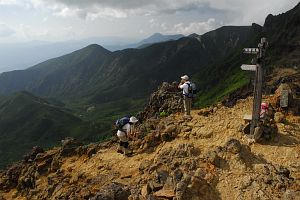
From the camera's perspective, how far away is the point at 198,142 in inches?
1031

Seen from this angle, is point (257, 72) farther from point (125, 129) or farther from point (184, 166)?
point (125, 129)

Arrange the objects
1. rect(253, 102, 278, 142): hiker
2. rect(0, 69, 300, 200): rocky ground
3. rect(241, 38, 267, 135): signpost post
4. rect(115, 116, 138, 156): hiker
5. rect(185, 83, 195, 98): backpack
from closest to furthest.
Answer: rect(0, 69, 300, 200): rocky ground, rect(241, 38, 267, 135): signpost post, rect(253, 102, 278, 142): hiker, rect(115, 116, 138, 156): hiker, rect(185, 83, 195, 98): backpack

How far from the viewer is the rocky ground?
20.0 metres

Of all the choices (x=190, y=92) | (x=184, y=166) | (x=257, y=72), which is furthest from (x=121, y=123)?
(x=257, y=72)

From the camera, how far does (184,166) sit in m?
22.2

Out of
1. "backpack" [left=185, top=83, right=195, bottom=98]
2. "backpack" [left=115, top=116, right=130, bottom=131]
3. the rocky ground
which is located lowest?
the rocky ground

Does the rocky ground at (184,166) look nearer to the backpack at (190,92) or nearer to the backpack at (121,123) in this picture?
the backpack at (121,123)

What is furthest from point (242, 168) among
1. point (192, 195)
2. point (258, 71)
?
point (258, 71)

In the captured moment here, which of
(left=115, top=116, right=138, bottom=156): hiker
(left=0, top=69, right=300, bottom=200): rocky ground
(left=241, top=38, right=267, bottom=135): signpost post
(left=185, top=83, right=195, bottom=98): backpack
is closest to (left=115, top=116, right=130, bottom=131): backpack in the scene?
(left=115, top=116, right=138, bottom=156): hiker

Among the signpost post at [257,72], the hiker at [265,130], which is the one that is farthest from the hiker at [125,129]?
the hiker at [265,130]

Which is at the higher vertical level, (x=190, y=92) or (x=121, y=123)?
(x=190, y=92)

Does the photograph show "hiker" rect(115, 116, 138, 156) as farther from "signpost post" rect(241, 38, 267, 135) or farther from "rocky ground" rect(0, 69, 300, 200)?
"signpost post" rect(241, 38, 267, 135)

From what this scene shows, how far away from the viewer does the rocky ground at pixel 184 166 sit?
20.0m

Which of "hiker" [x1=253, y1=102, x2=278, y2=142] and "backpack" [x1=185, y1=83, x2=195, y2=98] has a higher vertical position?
"backpack" [x1=185, y1=83, x2=195, y2=98]
